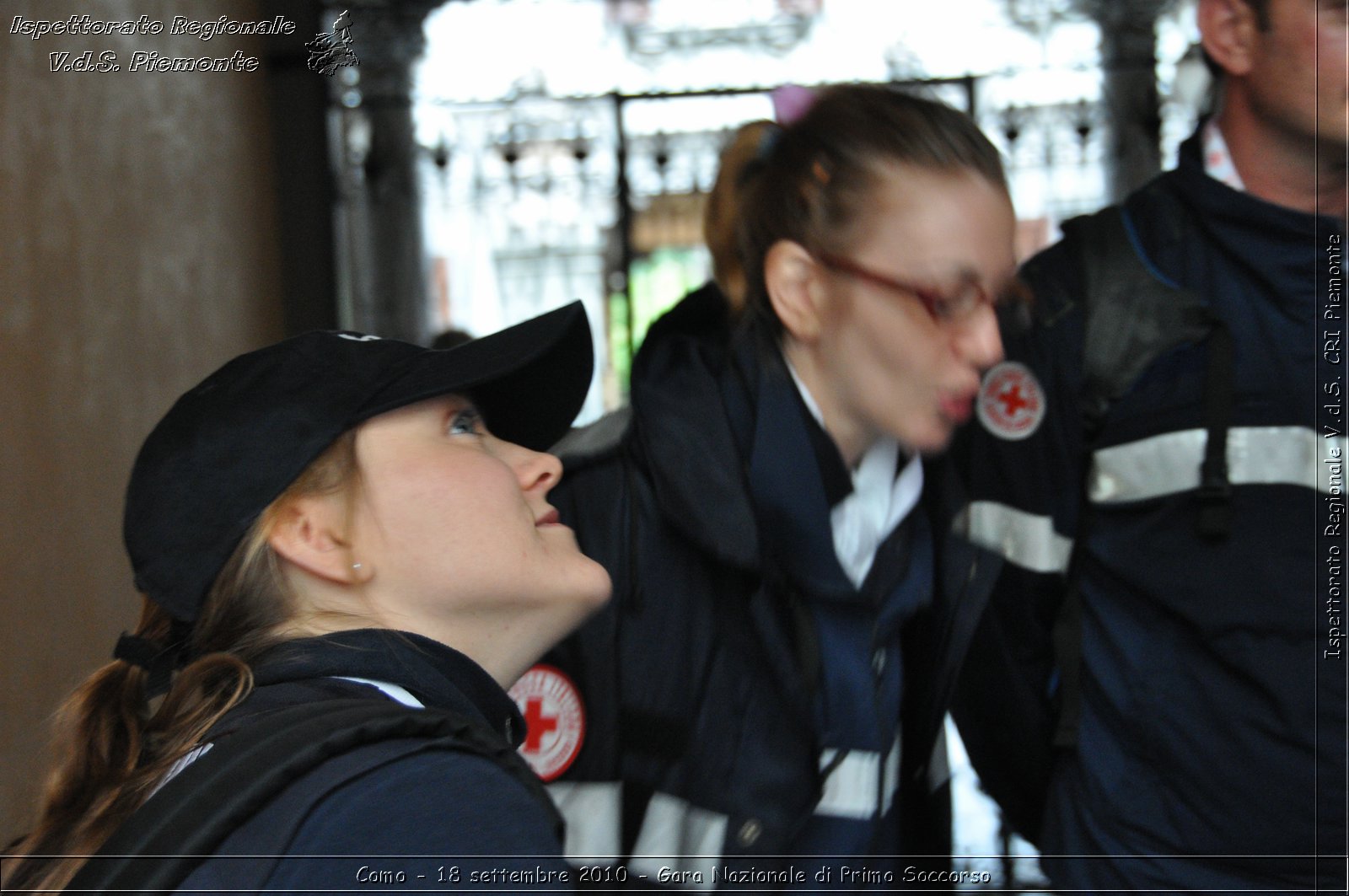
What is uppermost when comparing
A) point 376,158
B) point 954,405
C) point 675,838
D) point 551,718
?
point 376,158

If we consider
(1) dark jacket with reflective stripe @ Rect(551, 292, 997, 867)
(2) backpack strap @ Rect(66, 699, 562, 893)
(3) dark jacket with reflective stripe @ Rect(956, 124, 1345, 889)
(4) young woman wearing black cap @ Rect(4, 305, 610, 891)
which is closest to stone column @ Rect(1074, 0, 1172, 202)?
(3) dark jacket with reflective stripe @ Rect(956, 124, 1345, 889)

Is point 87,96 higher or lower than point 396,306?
higher

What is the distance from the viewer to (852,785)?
5.15 ft

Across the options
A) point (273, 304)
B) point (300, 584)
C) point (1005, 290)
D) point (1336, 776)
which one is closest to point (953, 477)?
point (1005, 290)

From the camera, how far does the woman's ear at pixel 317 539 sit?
117 centimetres

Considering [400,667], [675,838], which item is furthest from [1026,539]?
[400,667]

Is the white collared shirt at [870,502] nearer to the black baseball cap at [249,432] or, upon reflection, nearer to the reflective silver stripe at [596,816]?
the reflective silver stripe at [596,816]

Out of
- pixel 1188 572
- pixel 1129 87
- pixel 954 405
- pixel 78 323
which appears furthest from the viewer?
pixel 1129 87

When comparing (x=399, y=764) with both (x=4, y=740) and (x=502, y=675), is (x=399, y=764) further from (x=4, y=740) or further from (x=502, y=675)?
(x=4, y=740)

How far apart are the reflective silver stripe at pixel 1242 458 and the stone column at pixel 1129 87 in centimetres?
338

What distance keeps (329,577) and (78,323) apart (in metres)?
1.19

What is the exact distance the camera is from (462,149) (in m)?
5.03

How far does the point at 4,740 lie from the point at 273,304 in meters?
2.07

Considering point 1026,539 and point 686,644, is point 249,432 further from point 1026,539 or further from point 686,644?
point 1026,539
